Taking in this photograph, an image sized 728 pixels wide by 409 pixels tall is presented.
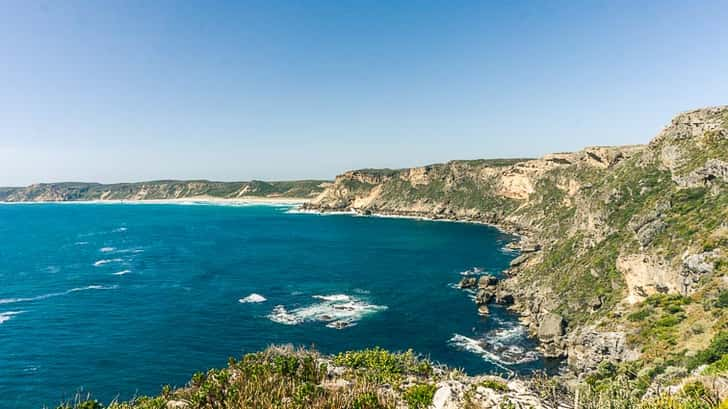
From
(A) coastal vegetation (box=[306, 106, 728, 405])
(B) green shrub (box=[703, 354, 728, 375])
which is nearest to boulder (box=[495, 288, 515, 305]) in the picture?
(A) coastal vegetation (box=[306, 106, 728, 405])

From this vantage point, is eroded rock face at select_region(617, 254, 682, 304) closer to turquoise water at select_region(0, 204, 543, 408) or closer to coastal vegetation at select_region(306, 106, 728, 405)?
coastal vegetation at select_region(306, 106, 728, 405)

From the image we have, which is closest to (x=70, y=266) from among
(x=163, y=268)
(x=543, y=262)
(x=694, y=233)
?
(x=163, y=268)

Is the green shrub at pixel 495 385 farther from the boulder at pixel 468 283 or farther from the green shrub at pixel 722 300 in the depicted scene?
the boulder at pixel 468 283

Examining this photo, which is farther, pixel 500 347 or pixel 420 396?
pixel 500 347

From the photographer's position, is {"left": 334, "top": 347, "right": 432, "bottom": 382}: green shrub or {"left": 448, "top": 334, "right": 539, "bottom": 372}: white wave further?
{"left": 448, "top": 334, "right": 539, "bottom": 372}: white wave

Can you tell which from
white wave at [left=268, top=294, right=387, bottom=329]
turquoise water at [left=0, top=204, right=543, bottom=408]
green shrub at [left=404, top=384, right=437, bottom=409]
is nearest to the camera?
green shrub at [left=404, top=384, right=437, bottom=409]

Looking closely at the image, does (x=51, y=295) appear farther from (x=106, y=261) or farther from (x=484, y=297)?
(x=484, y=297)

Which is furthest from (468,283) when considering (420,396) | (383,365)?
(420,396)
